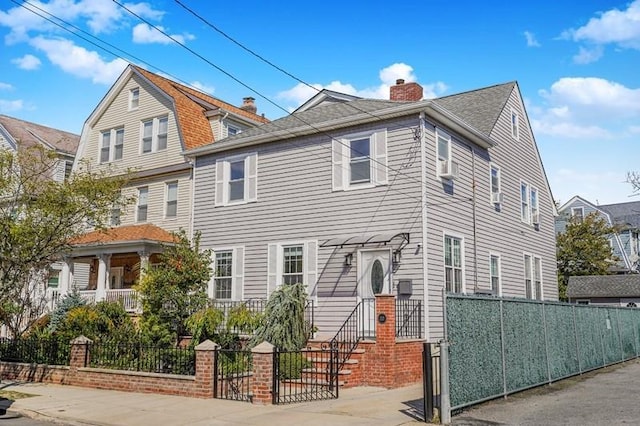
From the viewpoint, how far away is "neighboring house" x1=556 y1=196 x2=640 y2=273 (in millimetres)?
43031

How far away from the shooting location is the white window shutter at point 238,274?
1845 centimetres

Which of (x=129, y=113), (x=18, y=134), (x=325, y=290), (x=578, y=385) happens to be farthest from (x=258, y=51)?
(x=18, y=134)

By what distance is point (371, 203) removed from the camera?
16312 mm

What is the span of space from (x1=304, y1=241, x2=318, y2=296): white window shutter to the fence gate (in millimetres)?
3002

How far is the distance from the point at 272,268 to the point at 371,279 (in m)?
3.32

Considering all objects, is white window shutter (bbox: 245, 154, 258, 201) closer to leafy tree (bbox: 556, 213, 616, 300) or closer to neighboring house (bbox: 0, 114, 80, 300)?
neighboring house (bbox: 0, 114, 80, 300)

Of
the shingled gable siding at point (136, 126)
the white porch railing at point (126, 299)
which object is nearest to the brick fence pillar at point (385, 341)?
the white porch railing at point (126, 299)

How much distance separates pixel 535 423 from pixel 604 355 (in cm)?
1005

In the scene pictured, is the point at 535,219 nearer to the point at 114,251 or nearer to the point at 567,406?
the point at 567,406

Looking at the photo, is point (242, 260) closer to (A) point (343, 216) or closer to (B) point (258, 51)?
(A) point (343, 216)

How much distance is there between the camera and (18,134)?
94.9 feet

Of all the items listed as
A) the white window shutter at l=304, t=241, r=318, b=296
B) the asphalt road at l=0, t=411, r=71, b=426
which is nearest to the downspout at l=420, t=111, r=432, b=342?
the white window shutter at l=304, t=241, r=318, b=296

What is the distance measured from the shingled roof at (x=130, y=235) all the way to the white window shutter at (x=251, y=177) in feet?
10.3

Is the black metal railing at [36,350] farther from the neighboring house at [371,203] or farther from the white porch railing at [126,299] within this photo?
the neighboring house at [371,203]
